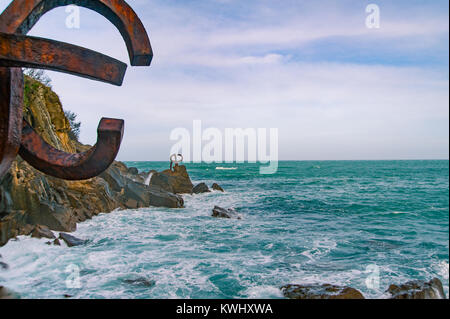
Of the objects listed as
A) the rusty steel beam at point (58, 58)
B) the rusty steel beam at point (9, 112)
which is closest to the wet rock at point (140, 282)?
the rusty steel beam at point (9, 112)

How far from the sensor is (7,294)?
16.9ft

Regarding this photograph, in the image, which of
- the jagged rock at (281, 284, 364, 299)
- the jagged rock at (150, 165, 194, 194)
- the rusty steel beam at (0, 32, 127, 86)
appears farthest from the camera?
the jagged rock at (150, 165, 194, 194)

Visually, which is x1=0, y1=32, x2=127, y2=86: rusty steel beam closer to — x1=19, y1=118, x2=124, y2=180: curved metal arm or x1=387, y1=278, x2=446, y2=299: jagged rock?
x1=19, y1=118, x2=124, y2=180: curved metal arm

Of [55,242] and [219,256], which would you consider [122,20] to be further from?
[55,242]

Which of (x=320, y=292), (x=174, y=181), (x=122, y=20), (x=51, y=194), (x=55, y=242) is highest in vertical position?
(x=122, y=20)

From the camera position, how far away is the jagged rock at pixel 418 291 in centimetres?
A: 534

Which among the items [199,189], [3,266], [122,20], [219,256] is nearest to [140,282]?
[219,256]

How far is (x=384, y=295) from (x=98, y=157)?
575cm

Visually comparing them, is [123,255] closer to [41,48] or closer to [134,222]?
[134,222]

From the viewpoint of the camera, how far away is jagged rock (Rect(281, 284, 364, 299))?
17.4ft

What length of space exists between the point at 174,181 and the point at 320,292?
59.1ft

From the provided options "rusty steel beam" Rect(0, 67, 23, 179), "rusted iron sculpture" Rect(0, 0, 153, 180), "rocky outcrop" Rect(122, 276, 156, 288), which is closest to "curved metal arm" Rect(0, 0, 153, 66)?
"rusted iron sculpture" Rect(0, 0, 153, 180)

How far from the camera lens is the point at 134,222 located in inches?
465

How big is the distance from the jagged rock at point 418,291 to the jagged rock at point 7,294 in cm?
647
